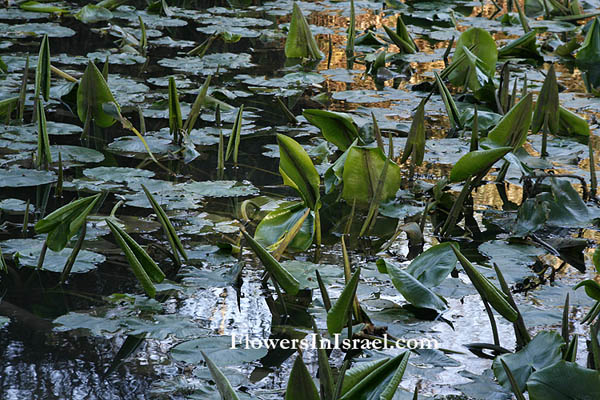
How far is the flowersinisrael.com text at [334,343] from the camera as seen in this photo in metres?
1.28

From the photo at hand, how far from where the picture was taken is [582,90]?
302cm

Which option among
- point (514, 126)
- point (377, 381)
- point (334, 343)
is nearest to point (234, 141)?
point (514, 126)

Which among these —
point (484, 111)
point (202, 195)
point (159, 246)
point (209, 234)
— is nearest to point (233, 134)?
point (202, 195)

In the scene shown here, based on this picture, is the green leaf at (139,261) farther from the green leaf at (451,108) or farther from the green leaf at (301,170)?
the green leaf at (451,108)

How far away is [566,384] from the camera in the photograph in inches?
40.2

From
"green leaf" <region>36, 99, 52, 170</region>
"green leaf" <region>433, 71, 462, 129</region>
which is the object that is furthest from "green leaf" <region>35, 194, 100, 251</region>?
"green leaf" <region>433, 71, 462, 129</region>

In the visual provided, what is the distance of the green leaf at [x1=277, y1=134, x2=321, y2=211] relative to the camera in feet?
5.18

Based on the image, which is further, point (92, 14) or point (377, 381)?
point (92, 14)

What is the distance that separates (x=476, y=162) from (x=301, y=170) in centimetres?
37

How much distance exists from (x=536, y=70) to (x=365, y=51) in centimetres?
83

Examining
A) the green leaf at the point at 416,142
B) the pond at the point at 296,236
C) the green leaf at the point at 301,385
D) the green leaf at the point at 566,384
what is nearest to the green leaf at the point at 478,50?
the pond at the point at 296,236

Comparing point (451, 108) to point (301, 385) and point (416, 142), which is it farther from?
point (301, 385)

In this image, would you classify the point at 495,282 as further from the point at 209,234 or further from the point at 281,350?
the point at 209,234

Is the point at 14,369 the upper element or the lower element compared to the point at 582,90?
lower
